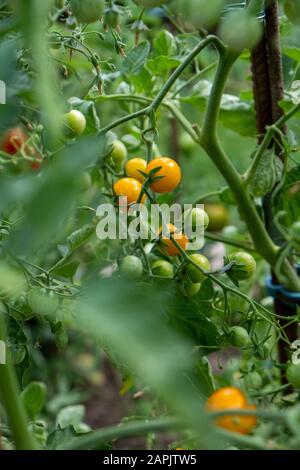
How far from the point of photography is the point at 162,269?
73cm

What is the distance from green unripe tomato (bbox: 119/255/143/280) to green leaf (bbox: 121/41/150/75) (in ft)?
0.74

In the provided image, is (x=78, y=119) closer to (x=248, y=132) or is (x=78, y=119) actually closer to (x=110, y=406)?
(x=248, y=132)

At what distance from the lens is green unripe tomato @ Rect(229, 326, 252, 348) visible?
2.12 ft

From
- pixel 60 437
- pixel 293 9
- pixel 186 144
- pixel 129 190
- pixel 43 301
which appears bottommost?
pixel 60 437

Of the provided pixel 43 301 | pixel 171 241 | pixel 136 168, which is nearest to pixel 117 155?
pixel 136 168

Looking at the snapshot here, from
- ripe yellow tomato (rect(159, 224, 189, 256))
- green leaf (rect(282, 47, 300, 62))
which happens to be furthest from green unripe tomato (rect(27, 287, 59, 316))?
green leaf (rect(282, 47, 300, 62))

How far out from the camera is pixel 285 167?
749 mm

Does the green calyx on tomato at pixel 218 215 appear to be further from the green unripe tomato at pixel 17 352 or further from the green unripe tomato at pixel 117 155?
the green unripe tomato at pixel 17 352

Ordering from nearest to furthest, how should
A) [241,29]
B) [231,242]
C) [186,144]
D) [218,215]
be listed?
[241,29]
[231,242]
[186,144]
[218,215]

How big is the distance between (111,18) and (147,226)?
190 mm

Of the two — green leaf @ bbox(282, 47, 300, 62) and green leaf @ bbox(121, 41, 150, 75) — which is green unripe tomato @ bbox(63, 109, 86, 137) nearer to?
green leaf @ bbox(121, 41, 150, 75)

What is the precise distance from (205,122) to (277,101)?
0.12m

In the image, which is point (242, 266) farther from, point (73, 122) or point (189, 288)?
point (73, 122)
